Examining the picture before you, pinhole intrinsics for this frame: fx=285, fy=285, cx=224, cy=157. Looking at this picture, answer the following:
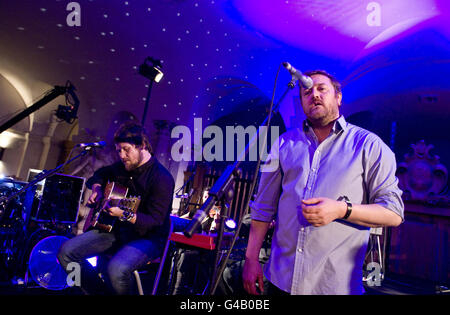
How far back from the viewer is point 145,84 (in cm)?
855

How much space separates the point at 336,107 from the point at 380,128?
9037 mm

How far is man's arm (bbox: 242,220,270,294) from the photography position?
5.18ft

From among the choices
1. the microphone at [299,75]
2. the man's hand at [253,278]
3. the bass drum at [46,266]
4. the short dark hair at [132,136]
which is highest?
the microphone at [299,75]

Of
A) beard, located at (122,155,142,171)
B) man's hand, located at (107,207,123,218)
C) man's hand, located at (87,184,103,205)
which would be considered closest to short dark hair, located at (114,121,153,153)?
beard, located at (122,155,142,171)

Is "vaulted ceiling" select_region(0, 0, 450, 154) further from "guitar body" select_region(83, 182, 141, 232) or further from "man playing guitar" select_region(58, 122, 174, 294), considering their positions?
"guitar body" select_region(83, 182, 141, 232)

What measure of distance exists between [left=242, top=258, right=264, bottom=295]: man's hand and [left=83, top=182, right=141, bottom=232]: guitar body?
5.30 ft

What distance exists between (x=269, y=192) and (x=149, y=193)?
5.47 feet

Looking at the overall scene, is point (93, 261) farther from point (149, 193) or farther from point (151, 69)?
point (151, 69)

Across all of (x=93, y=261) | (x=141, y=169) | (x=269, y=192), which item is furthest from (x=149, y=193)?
(x=269, y=192)

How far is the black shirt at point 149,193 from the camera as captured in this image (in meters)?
2.85

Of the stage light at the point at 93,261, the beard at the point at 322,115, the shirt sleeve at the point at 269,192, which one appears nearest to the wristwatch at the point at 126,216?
the stage light at the point at 93,261

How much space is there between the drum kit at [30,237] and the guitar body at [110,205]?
1395 mm

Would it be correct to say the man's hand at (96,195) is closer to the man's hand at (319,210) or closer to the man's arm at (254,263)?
the man's arm at (254,263)
